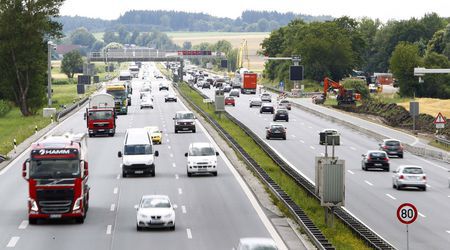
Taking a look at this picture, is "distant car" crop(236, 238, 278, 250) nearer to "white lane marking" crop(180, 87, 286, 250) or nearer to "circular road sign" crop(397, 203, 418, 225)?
"circular road sign" crop(397, 203, 418, 225)

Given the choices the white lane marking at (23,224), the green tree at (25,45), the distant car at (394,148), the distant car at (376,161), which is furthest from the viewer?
the green tree at (25,45)

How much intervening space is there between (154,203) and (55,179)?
11.7ft

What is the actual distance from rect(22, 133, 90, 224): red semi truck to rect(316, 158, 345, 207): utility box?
8.65 meters

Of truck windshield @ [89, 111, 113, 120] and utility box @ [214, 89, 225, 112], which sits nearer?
truck windshield @ [89, 111, 113, 120]

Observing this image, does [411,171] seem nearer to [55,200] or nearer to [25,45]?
[55,200]

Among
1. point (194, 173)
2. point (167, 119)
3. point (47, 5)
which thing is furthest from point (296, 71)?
point (194, 173)

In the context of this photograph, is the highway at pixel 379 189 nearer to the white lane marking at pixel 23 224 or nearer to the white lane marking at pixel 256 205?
the white lane marking at pixel 256 205

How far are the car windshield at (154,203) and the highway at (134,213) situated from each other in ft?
3.14

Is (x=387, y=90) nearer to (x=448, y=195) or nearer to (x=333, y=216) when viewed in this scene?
(x=448, y=195)

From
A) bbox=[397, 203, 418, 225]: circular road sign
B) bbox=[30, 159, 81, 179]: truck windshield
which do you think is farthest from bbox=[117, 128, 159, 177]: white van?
bbox=[397, 203, 418, 225]: circular road sign

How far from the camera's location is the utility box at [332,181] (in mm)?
39344

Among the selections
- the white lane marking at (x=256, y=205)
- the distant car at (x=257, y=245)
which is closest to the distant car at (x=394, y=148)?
the white lane marking at (x=256, y=205)

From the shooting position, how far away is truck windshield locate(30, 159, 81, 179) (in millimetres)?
38188

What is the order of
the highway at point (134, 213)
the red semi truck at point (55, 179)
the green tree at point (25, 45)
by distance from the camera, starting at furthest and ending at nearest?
1. the green tree at point (25, 45)
2. the red semi truck at point (55, 179)
3. the highway at point (134, 213)
